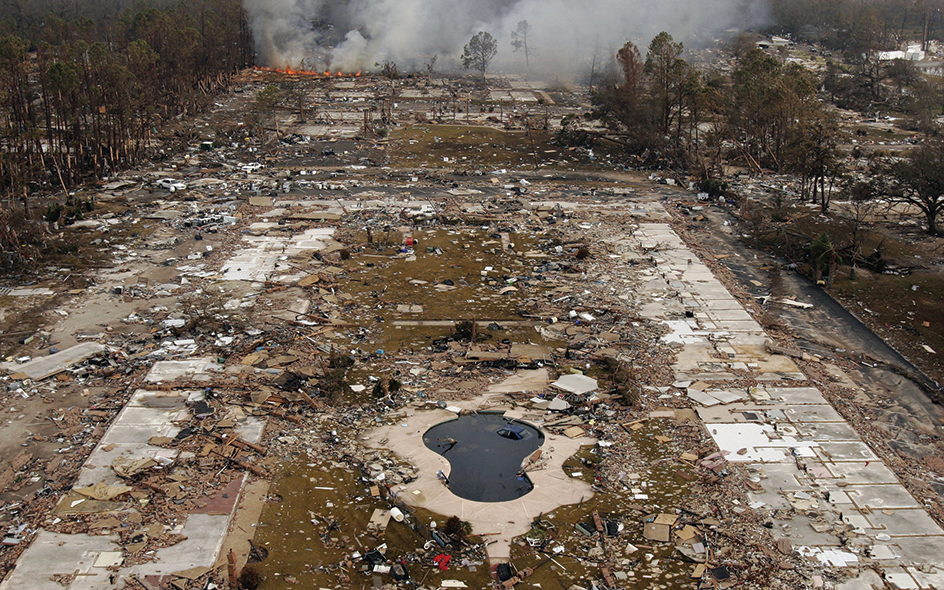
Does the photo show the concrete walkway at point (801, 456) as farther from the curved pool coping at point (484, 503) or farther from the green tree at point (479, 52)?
the green tree at point (479, 52)

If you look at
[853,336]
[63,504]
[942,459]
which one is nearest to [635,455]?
[942,459]

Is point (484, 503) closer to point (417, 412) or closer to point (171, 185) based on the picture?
point (417, 412)

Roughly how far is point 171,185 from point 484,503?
20.2 metres

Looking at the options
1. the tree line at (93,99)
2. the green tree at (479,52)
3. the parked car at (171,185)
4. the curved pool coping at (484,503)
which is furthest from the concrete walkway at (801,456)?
the green tree at (479,52)

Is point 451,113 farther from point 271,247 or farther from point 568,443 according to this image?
point 568,443

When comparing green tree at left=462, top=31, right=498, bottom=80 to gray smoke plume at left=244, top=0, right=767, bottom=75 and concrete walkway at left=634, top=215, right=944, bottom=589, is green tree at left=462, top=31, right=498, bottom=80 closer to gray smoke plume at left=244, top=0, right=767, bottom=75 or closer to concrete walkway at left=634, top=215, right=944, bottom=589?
gray smoke plume at left=244, top=0, right=767, bottom=75

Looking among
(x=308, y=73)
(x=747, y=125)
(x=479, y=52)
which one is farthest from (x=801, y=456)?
(x=308, y=73)

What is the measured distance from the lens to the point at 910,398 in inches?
611

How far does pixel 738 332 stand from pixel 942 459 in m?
5.37

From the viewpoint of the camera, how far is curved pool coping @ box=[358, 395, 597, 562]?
11.9 meters

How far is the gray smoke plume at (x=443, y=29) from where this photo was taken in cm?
5688

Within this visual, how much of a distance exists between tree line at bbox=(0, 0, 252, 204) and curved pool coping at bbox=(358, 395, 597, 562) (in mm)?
18089

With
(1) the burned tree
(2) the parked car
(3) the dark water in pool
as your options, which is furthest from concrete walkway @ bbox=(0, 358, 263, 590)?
(1) the burned tree

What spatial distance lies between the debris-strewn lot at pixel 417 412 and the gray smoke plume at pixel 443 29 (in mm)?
34208
